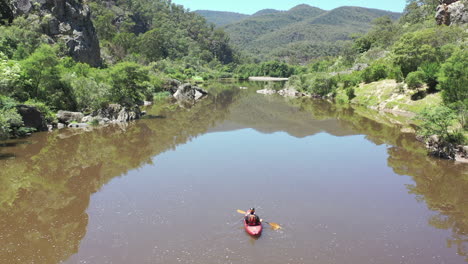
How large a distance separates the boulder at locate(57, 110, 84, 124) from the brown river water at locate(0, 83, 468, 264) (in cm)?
484

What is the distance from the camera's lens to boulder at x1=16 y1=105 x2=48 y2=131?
4375 cm

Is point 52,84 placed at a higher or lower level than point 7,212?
higher

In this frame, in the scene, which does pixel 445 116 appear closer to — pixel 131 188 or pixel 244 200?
pixel 244 200

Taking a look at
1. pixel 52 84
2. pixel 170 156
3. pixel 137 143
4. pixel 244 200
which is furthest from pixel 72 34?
pixel 244 200

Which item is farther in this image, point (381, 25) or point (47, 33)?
point (381, 25)

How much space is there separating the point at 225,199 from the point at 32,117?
3240 cm

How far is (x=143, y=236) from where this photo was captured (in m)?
19.8

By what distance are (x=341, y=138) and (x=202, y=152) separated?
1941 cm

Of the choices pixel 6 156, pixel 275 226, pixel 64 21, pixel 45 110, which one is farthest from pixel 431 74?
pixel 64 21

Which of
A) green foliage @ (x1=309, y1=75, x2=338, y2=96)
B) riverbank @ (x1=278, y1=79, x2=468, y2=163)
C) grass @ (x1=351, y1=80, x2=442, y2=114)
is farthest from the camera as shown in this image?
green foliage @ (x1=309, y1=75, x2=338, y2=96)

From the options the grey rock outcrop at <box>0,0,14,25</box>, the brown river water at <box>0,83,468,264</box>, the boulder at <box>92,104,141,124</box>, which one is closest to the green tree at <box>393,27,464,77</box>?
the brown river water at <box>0,83,468,264</box>

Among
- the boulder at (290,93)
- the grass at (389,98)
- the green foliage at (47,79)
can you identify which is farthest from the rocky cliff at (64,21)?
the grass at (389,98)

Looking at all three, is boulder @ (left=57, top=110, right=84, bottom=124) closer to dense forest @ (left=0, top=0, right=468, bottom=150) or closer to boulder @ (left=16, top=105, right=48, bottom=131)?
dense forest @ (left=0, top=0, right=468, bottom=150)

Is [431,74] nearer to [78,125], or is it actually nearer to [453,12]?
[453,12]
